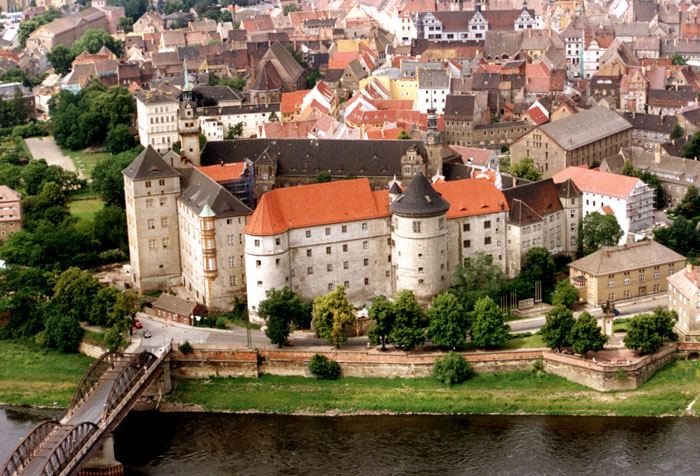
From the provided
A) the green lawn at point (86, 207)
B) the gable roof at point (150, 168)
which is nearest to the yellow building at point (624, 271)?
the gable roof at point (150, 168)

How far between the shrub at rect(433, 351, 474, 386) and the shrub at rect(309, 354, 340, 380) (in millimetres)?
6770

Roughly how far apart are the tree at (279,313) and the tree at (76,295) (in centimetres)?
1350

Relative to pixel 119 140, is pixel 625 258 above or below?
below

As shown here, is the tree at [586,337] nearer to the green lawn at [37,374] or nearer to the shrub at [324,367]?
the shrub at [324,367]

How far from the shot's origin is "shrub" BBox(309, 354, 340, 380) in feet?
272

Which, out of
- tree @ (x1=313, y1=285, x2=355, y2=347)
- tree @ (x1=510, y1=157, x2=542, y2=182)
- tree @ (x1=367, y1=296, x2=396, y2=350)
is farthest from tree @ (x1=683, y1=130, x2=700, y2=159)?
tree @ (x1=313, y1=285, x2=355, y2=347)

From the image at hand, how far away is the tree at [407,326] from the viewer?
83.1 meters

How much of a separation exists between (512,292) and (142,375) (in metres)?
28.8

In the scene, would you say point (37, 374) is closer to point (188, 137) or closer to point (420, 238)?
point (188, 137)

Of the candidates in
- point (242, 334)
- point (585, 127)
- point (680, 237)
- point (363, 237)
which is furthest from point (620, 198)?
point (242, 334)

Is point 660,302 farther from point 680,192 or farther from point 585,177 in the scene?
point 680,192

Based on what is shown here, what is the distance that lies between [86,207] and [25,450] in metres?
59.4

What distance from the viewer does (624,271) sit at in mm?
91875

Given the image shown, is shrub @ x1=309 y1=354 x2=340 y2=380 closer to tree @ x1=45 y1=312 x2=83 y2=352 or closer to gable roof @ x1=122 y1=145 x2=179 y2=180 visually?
tree @ x1=45 y1=312 x2=83 y2=352
